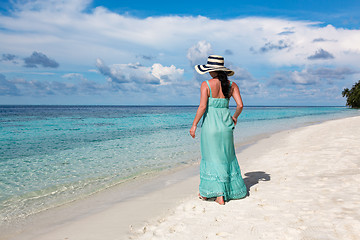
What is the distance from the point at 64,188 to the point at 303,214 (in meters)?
5.81

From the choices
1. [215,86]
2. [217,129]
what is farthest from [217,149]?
[215,86]

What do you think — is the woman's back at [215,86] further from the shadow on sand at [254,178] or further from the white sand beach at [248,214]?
the shadow on sand at [254,178]

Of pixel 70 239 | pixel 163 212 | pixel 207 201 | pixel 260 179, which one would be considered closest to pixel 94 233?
pixel 70 239

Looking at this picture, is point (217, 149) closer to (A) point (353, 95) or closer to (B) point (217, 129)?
(B) point (217, 129)

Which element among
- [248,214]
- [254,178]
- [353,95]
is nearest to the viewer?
[248,214]

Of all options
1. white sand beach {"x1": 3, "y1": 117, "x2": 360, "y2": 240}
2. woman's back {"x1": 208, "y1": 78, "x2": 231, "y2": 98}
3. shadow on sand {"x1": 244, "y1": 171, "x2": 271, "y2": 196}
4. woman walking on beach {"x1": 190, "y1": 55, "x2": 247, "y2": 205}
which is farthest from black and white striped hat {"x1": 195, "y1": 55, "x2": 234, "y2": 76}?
shadow on sand {"x1": 244, "y1": 171, "x2": 271, "y2": 196}

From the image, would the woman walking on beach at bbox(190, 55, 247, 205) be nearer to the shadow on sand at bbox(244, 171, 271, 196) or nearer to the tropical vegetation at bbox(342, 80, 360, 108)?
the shadow on sand at bbox(244, 171, 271, 196)

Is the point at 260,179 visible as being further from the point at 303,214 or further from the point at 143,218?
the point at 143,218

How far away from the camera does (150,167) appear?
9.31 meters

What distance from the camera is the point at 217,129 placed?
15.7 ft

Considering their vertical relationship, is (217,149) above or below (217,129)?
below

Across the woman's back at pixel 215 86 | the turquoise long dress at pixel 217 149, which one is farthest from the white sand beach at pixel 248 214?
the woman's back at pixel 215 86

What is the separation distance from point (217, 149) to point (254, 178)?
95.7 inches

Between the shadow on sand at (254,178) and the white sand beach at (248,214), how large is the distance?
0.02 metres
